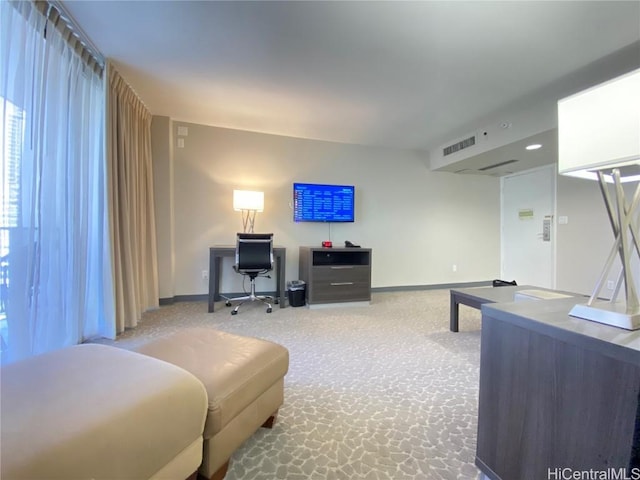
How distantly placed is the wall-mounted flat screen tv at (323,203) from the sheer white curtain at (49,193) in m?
2.26

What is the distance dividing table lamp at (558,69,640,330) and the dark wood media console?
110 inches

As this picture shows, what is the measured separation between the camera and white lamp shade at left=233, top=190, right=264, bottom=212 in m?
3.50

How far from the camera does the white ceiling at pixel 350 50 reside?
5.82 feet

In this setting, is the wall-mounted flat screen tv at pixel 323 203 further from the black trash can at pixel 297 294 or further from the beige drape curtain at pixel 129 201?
the beige drape curtain at pixel 129 201

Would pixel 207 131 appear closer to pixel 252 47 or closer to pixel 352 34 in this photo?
pixel 252 47

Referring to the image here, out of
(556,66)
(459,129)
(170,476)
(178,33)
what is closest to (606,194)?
(170,476)

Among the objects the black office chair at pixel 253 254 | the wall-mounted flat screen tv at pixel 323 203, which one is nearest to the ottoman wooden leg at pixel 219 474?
the black office chair at pixel 253 254

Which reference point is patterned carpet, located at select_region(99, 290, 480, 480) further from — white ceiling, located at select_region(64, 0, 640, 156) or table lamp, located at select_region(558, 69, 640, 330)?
white ceiling, located at select_region(64, 0, 640, 156)

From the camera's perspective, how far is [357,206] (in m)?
4.40

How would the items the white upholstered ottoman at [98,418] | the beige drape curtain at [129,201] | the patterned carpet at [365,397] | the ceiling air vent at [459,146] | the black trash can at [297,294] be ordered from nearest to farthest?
1. the white upholstered ottoman at [98,418]
2. the patterned carpet at [365,397]
3. the beige drape curtain at [129,201]
4. the black trash can at [297,294]
5. the ceiling air vent at [459,146]

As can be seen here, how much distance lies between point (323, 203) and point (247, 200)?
112 centimetres

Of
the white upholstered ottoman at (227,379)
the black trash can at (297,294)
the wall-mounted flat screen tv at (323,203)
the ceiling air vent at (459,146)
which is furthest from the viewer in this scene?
the wall-mounted flat screen tv at (323,203)

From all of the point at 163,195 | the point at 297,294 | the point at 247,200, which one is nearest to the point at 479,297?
the point at 297,294

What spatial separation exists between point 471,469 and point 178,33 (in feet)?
9.91
